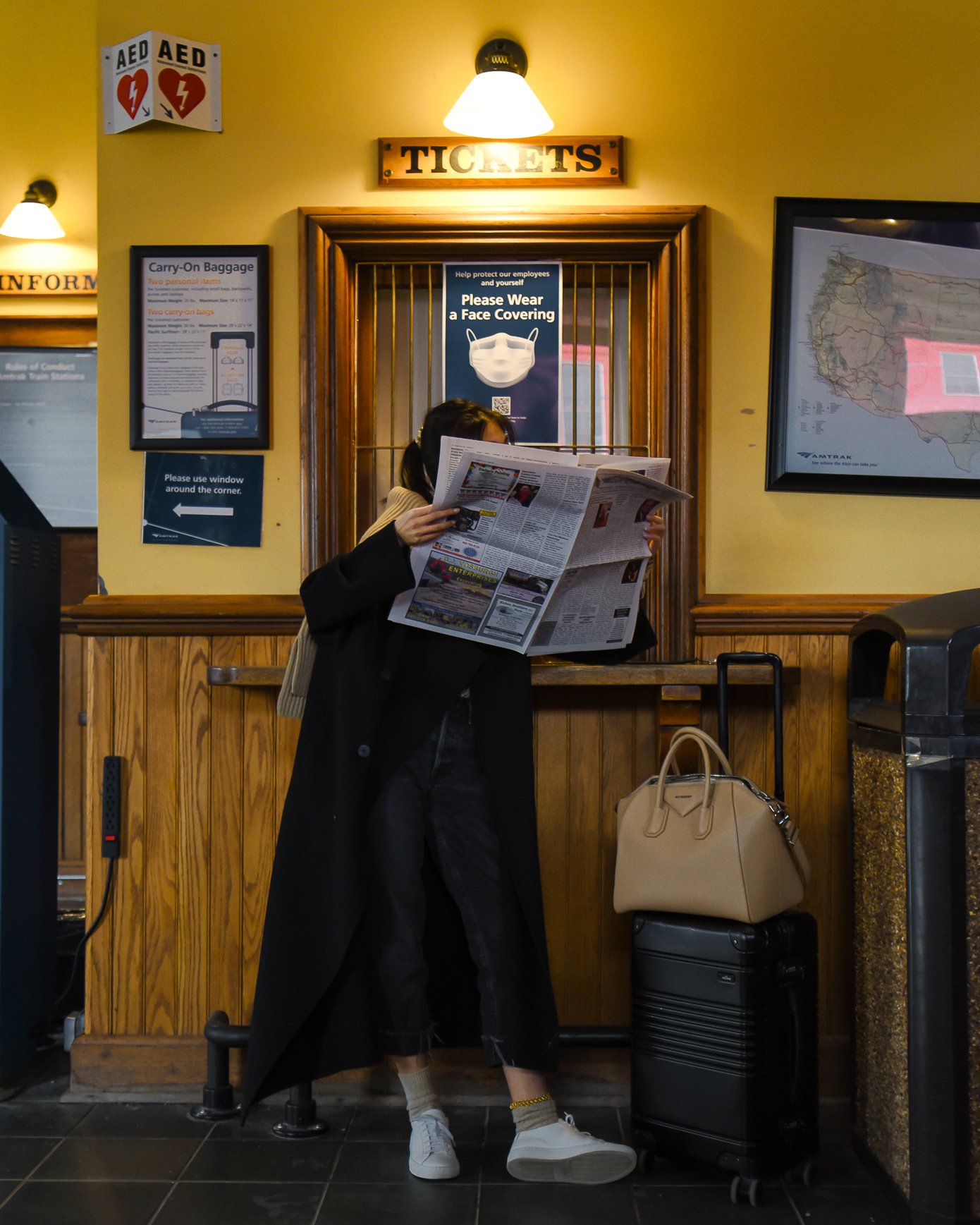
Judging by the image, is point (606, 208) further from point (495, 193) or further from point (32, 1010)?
point (32, 1010)

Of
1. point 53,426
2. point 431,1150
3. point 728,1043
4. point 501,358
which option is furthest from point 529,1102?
point 53,426

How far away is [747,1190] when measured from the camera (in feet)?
6.11

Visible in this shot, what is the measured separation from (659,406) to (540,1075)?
1.57m

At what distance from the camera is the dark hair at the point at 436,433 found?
1896mm

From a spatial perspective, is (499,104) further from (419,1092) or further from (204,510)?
(419,1092)

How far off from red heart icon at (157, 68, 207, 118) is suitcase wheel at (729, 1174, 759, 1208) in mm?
2717

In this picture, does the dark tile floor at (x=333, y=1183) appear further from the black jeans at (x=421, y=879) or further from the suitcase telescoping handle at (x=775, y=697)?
the suitcase telescoping handle at (x=775, y=697)

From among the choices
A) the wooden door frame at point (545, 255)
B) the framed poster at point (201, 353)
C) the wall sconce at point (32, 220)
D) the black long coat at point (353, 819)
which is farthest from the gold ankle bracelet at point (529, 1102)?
the wall sconce at point (32, 220)

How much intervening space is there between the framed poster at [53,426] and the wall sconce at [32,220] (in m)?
0.40

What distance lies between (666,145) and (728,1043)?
208 centimetres

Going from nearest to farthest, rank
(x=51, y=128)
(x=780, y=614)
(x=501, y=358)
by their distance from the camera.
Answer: (x=780, y=614)
(x=501, y=358)
(x=51, y=128)

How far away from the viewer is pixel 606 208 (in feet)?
7.88

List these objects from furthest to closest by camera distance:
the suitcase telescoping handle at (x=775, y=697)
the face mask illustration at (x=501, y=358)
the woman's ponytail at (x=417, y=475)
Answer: the face mask illustration at (x=501, y=358)
the suitcase telescoping handle at (x=775, y=697)
the woman's ponytail at (x=417, y=475)

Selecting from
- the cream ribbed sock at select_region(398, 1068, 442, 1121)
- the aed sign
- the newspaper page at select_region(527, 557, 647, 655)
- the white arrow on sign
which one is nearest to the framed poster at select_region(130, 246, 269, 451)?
the aed sign
